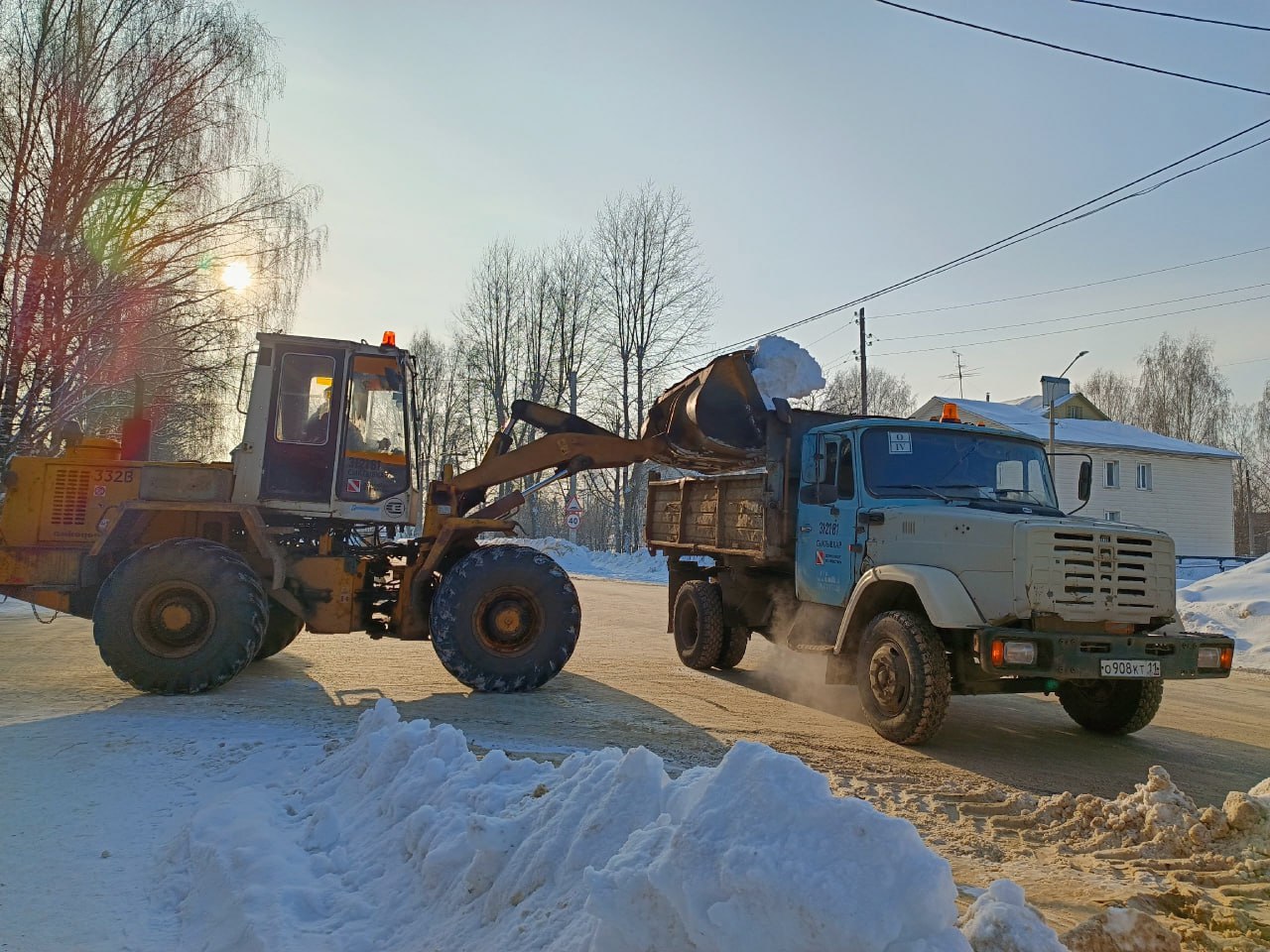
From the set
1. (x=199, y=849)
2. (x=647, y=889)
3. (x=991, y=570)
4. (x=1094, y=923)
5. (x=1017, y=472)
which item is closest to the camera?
(x=647, y=889)

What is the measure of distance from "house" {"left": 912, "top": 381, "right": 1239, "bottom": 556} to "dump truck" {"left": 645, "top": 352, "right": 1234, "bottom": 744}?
29.5 meters

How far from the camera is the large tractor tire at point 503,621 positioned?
796cm

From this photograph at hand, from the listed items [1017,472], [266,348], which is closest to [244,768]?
[266,348]

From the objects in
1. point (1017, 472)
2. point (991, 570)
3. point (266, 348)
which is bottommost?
point (991, 570)

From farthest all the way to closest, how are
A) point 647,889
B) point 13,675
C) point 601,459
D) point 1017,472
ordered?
1. point 601,459
2. point 13,675
3. point 1017,472
4. point 647,889

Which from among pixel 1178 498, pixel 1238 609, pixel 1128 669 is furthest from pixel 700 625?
pixel 1178 498

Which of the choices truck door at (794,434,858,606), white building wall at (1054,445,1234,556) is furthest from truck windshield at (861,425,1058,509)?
white building wall at (1054,445,1234,556)

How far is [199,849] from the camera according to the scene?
13.4 feet

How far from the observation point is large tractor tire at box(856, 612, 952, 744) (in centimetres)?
633

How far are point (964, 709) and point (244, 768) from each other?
601cm

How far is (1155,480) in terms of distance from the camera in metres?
38.3

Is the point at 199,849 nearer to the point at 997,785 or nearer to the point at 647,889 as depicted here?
the point at 647,889

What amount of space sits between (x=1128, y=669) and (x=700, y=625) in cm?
468

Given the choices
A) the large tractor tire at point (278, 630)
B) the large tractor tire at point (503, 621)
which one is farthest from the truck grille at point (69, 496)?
the large tractor tire at point (503, 621)
